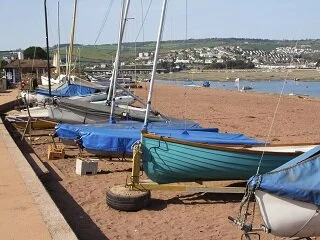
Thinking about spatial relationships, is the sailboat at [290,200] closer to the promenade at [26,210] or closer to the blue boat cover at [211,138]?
the promenade at [26,210]

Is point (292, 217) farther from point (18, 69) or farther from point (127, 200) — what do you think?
point (18, 69)

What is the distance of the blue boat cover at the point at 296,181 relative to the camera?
573 centimetres

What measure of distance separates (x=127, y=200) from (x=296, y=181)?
13.1 feet

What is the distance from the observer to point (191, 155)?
9547 millimetres

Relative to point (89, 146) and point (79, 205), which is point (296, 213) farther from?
point (89, 146)

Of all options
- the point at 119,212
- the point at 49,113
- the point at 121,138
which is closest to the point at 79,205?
the point at 119,212

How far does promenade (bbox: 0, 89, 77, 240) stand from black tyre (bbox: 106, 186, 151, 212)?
1282 millimetres

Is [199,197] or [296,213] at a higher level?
[296,213]

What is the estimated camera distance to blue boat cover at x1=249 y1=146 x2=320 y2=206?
18.8ft

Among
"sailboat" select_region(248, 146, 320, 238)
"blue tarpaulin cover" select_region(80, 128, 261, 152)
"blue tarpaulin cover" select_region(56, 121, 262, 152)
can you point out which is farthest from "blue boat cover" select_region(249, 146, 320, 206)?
"blue tarpaulin cover" select_region(80, 128, 261, 152)

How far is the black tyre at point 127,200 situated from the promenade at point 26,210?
1.28 meters

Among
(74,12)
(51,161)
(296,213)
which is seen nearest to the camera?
(296,213)

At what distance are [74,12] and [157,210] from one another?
20265 millimetres

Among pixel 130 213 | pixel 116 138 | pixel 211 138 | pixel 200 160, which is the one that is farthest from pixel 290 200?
pixel 116 138
